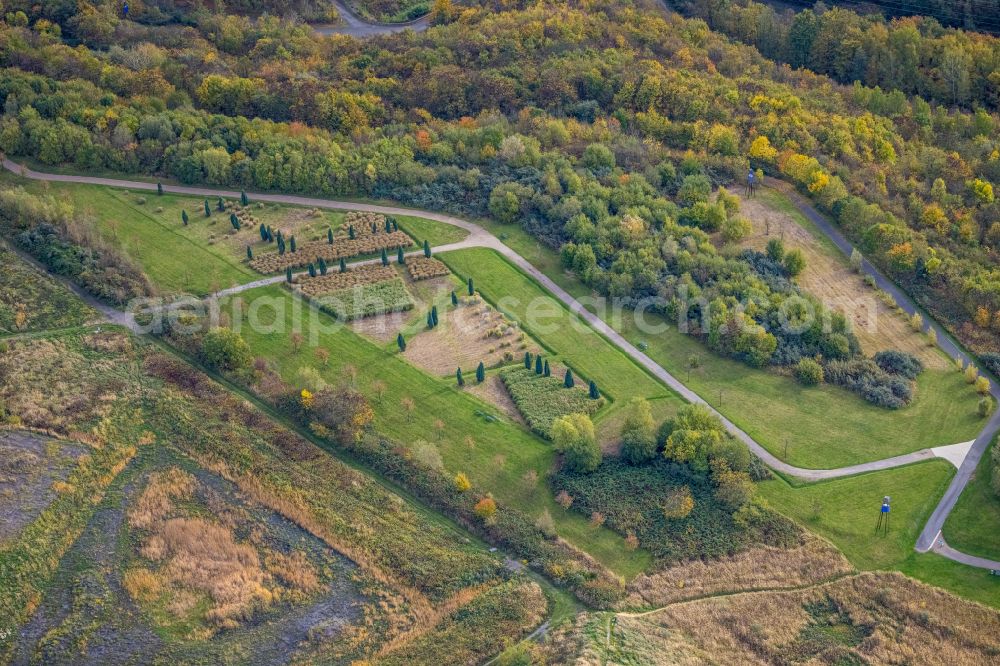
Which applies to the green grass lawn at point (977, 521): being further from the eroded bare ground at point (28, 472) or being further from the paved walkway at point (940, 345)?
the eroded bare ground at point (28, 472)


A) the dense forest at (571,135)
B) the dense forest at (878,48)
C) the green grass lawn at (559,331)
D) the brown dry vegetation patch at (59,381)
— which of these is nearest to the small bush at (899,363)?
the dense forest at (571,135)

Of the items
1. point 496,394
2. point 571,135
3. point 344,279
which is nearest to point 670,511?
point 496,394

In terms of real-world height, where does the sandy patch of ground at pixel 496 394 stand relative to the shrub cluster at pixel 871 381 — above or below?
below

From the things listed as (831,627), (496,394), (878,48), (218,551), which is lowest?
(831,627)

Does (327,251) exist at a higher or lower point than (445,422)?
higher

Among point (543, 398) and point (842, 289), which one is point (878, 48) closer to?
point (842, 289)

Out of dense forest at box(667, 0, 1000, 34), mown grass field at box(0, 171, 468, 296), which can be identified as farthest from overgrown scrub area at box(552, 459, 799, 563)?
dense forest at box(667, 0, 1000, 34)

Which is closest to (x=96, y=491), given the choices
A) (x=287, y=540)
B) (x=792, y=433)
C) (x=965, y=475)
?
(x=287, y=540)
